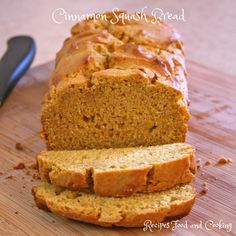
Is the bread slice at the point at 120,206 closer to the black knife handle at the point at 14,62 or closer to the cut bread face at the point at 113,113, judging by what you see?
the cut bread face at the point at 113,113

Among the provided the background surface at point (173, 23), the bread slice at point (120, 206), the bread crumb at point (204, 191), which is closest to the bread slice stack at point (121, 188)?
the bread slice at point (120, 206)

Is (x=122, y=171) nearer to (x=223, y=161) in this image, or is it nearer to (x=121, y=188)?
(x=121, y=188)

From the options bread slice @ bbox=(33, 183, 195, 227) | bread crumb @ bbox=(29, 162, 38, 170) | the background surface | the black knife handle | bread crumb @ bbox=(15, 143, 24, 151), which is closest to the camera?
bread slice @ bbox=(33, 183, 195, 227)

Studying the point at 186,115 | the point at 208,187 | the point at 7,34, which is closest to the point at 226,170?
the point at 208,187

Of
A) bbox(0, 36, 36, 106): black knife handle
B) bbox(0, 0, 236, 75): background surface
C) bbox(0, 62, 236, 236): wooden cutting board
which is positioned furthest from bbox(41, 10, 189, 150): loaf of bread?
bbox(0, 0, 236, 75): background surface

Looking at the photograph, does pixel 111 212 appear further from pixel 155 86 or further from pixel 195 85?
pixel 195 85

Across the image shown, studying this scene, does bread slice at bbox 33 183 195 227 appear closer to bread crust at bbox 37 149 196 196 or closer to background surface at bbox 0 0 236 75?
bread crust at bbox 37 149 196 196
